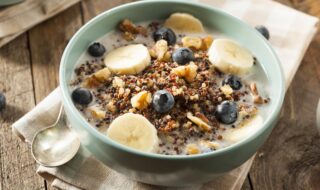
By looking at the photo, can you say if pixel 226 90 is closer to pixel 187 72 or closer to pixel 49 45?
pixel 187 72

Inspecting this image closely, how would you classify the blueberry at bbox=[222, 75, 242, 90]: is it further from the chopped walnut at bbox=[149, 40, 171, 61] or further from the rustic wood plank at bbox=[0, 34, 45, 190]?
the rustic wood plank at bbox=[0, 34, 45, 190]

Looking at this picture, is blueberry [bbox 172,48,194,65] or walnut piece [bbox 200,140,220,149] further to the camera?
blueberry [bbox 172,48,194,65]

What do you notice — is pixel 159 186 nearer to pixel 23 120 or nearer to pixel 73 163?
pixel 73 163

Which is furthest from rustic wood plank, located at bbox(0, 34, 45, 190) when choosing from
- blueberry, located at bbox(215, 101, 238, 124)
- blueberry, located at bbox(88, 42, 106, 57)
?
blueberry, located at bbox(215, 101, 238, 124)

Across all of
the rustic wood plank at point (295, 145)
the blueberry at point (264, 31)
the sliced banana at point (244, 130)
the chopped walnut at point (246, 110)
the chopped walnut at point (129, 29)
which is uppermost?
the chopped walnut at point (129, 29)

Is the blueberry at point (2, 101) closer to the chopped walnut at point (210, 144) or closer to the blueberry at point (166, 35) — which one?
the blueberry at point (166, 35)

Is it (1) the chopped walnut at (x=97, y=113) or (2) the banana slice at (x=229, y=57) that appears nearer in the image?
(1) the chopped walnut at (x=97, y=113)

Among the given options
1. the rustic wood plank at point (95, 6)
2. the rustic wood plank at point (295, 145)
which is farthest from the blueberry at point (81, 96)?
the rustic wood plank at point (95, 6)
